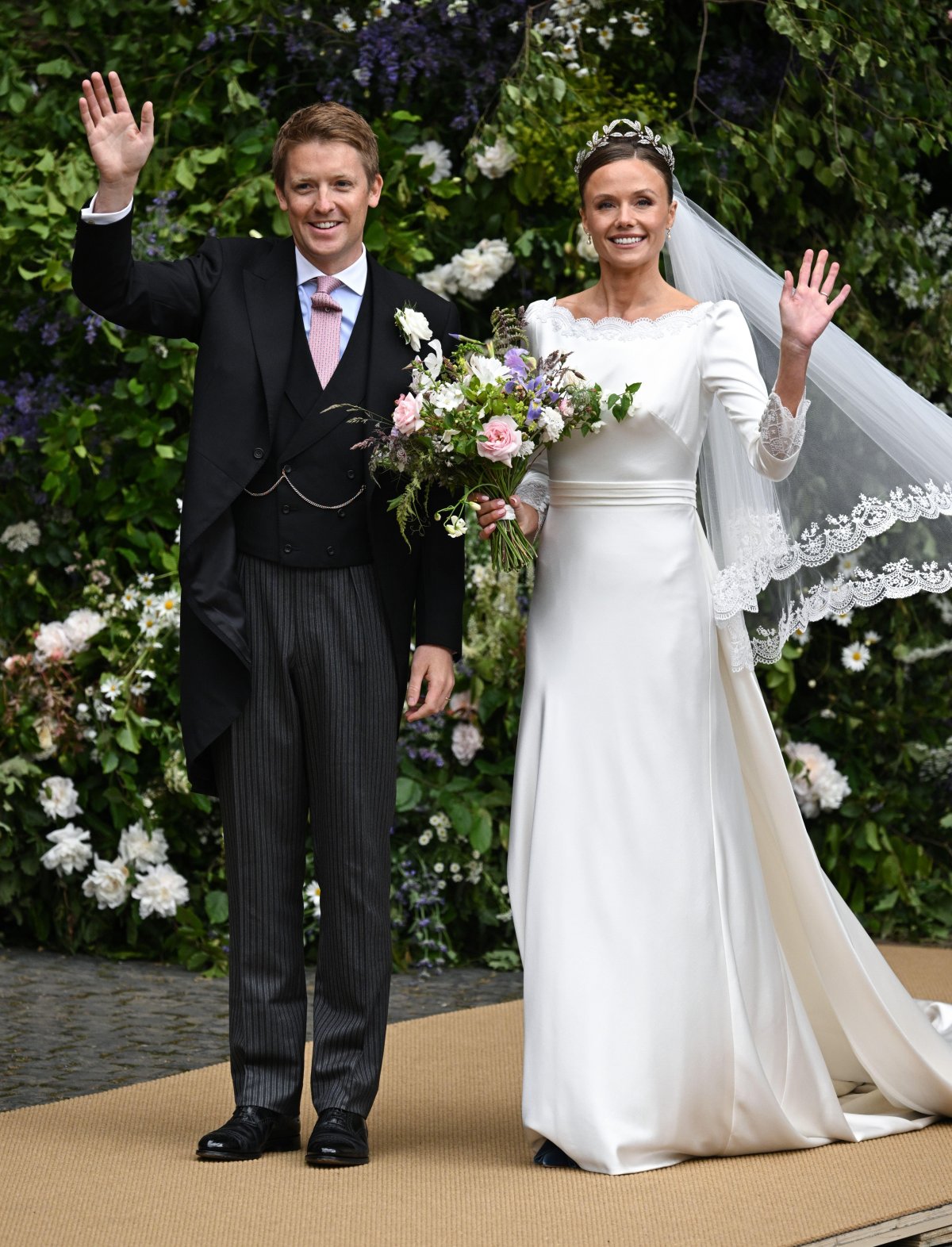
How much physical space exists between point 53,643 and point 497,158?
2.23 metres

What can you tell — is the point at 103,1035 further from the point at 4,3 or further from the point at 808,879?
the point at 4,3

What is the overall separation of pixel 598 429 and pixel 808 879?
3.62 ft

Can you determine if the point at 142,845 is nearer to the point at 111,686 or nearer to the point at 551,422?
the point at 111,686

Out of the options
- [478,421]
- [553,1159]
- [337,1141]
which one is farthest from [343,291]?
[553,1159]

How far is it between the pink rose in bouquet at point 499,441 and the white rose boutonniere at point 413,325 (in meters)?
0.30

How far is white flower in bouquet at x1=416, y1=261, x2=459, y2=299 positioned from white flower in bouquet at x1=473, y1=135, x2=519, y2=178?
1.14 ft

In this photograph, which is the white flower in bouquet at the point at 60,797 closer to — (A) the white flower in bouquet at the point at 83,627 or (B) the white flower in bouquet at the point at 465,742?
(A) the white flower in bouquet at the point at 83,627

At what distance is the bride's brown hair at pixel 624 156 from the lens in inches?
145

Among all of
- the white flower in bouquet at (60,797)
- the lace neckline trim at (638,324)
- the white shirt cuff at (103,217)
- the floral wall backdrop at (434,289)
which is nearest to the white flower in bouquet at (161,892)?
the floral wall backdrop at (434,289)

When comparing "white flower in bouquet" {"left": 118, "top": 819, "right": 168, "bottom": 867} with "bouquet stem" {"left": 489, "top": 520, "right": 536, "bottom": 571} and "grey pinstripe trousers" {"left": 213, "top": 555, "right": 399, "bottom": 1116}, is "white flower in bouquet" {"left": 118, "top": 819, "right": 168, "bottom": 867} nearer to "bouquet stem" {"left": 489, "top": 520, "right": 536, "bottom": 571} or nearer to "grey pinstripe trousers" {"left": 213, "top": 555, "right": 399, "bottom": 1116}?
"grey pinstripe trousers" {"left": 213, "top": 555, "right": 399, "bottom": 1116}

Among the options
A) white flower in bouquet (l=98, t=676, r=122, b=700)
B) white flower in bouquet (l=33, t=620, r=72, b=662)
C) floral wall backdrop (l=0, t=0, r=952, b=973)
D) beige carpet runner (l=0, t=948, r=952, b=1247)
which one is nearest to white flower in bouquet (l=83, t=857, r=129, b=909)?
floral wall backdrop (l=0, t=0, r=952, b=973)

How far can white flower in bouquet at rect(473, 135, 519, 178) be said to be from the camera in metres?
5.99

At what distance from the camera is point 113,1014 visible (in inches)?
204

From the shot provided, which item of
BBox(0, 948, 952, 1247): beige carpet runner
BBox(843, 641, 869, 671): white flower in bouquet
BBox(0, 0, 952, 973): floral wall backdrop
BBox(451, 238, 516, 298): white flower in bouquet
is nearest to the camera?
BBox(0, 948, 952, 1247): beige carpet runner
